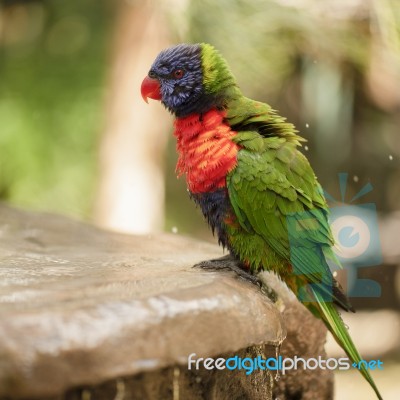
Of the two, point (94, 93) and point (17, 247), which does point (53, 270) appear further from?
point (94, 93)

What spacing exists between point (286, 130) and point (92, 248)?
97 centimetres

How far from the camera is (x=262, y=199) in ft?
7.38

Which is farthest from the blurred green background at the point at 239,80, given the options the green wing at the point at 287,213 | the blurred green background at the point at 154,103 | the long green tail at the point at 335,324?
the long green tail at the point at 335,324

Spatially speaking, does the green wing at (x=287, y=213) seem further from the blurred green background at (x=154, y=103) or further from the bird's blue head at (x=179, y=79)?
the blurred green background at (x=154, y=103)

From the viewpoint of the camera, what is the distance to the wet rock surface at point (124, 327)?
4.34 ft

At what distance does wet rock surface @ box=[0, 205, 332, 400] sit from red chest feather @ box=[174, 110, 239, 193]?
323 mm

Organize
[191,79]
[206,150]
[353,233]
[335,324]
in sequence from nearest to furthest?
1. [335,324]
2. [206,150]
3. [191,79]
4. [353,233]

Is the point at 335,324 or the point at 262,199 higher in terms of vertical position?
the point at 262,199

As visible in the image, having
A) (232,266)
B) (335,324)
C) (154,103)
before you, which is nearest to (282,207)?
(232,266)

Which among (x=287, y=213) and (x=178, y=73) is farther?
(x=178, y=73)

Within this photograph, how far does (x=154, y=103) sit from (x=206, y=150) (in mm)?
2727

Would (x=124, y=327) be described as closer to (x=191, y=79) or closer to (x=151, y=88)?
(x=191, y=79)

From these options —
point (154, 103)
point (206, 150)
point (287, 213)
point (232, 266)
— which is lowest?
point (232, 266)

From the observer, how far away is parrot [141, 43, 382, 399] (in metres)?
2.25
